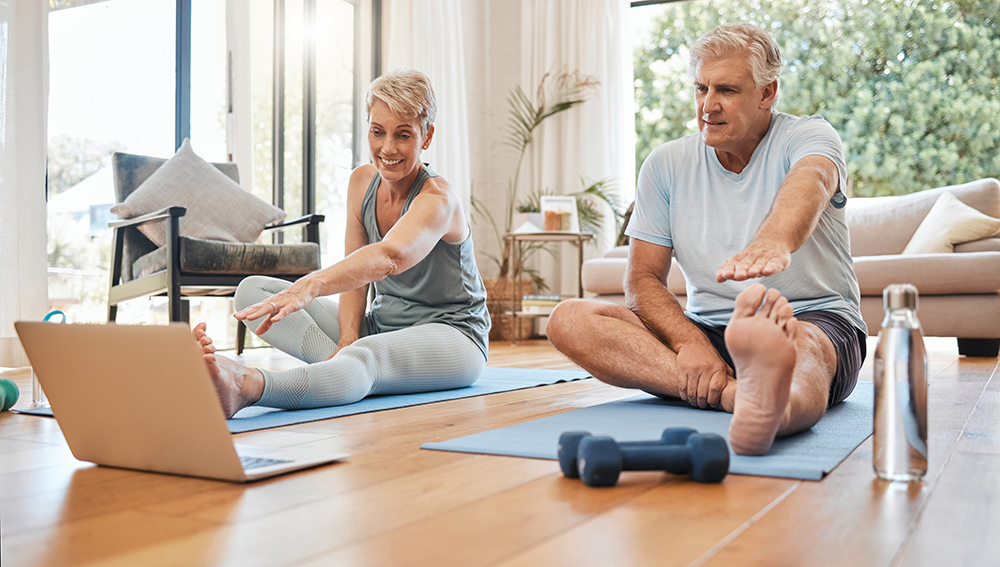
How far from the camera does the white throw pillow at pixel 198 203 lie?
3443mm

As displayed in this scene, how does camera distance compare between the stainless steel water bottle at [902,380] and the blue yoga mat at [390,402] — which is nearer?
the stainless steel water bottle at [902,380]

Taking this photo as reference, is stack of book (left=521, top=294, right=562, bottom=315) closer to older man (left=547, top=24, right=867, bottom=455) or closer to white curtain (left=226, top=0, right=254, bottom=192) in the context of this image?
white curtain (left=226, top=0, right=254, bottom=192)

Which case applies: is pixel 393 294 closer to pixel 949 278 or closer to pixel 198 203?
pixel 198 203

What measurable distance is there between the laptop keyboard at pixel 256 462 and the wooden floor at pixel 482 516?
0.05 meters

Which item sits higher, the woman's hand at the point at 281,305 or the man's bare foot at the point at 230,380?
the woman's hand at the point at 281,305

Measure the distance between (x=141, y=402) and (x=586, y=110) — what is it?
5094 millimetres

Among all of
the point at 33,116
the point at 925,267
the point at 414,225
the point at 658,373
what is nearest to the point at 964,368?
the point at 925,267

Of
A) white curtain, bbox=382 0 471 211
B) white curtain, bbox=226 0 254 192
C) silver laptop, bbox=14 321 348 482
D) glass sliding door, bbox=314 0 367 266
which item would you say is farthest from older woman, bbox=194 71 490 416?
white curtain, bbox=382 0 471 211

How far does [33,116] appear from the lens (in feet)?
10.9

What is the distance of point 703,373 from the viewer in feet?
5.48

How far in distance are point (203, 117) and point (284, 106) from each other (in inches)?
22.6

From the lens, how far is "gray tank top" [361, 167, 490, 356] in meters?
2.10

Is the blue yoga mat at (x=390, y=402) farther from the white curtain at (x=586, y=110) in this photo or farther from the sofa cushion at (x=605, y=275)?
the white curtain at (x=586, y=110)

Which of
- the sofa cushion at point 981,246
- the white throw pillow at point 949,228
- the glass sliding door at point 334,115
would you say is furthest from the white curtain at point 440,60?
the sofa cushion at point 981,246
